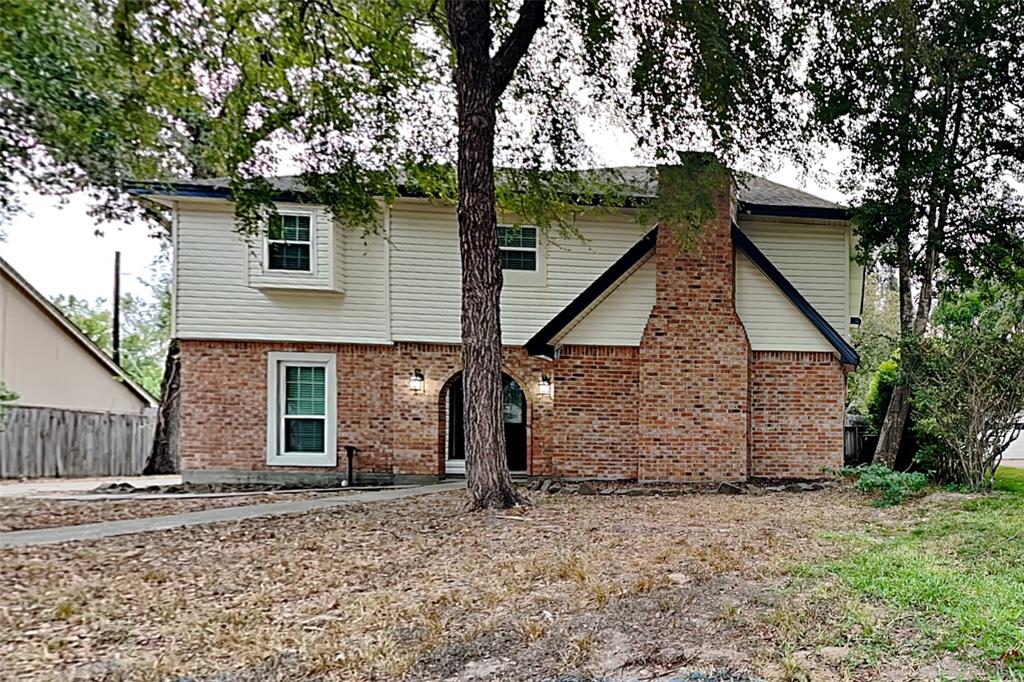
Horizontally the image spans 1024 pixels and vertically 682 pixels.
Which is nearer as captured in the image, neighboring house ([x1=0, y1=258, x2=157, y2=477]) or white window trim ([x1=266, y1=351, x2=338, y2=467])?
white window trim ([x1=266, y1=351, x2=338, y2=467])

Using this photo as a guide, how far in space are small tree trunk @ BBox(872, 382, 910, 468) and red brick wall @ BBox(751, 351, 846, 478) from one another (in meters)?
0.68

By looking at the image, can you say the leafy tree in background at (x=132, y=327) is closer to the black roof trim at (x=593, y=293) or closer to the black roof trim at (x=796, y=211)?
the black roof trim at (x=593, y=293)

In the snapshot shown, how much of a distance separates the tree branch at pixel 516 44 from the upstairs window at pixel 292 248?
5.05 metres

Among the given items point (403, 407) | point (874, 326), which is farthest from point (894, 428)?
point (874, 326)

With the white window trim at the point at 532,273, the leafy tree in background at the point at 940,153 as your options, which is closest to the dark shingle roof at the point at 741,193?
the leafy tree in background at the point at 940,153

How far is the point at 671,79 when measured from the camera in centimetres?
878

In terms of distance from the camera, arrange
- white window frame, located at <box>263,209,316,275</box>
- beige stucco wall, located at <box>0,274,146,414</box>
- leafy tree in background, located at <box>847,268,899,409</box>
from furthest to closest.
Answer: leafy tree in background, located at <box>847,268,899,409</box>
beige stucco wall, located at <box>0,274,146,414</box>
white window frame, located at <box>263,209,316,275</box>

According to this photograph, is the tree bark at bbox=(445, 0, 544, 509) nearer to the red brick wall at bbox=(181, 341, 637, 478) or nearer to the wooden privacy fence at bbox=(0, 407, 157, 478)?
the red brick wall at bbox=(181, 341, 637, 478)

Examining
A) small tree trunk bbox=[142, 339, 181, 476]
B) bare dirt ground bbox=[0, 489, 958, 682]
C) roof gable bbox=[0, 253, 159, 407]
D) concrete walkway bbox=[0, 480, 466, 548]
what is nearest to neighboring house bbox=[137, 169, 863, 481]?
concrete walkway bbox=[0, 480, 466, 548]

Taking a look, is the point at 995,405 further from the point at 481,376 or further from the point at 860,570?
the point at 481,376

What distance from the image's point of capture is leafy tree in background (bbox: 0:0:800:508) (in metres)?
8.15

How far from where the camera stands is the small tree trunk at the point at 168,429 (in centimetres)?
1734

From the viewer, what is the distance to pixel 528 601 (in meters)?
4.41

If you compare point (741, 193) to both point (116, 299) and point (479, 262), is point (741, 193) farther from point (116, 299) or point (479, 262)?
point (116, 299)
